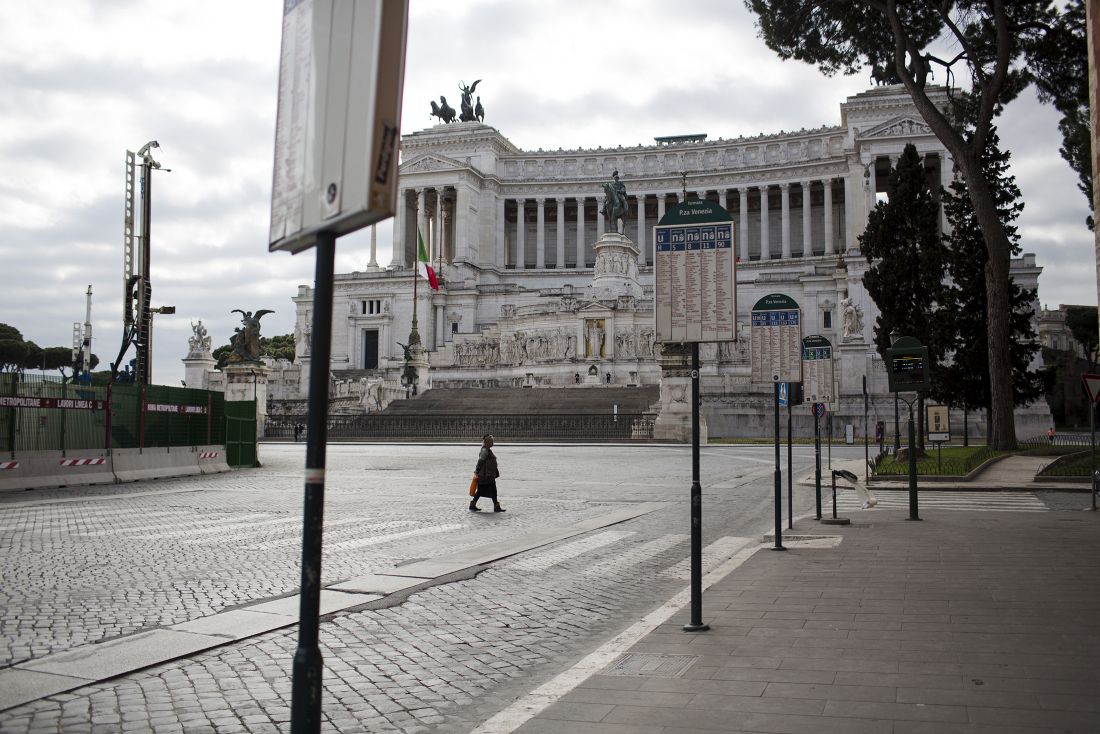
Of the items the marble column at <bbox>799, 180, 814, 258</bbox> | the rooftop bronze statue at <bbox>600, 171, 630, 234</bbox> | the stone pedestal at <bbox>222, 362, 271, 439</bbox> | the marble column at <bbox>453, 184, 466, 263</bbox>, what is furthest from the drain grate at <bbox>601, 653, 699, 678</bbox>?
the marble column at <bbox>453, 184, 466, 263</bbox>

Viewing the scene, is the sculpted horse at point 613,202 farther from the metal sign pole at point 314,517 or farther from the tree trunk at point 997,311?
the metal sign pole at point 314,517

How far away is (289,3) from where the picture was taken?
3832mm

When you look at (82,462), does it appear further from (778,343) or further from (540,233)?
(540,233)

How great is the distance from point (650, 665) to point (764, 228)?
303ft

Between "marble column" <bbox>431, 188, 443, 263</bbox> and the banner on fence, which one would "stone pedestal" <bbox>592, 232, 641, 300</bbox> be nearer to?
"marble column" <bbox>431, 188, 443, 263</bbox>

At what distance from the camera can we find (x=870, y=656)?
20.6 ft

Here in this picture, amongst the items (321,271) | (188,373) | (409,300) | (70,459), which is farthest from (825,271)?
(321,271)

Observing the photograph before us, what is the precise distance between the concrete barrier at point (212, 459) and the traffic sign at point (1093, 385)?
2147 cm

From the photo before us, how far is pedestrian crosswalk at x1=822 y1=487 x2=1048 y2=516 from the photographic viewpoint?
1680cm

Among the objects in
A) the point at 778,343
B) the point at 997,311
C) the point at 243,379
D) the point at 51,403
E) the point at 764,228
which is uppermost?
the point at 764,228

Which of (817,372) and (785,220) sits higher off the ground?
(785,220)

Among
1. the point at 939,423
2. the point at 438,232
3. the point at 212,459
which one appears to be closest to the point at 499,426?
the point at 212,459

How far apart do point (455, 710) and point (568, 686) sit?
0.74 metres

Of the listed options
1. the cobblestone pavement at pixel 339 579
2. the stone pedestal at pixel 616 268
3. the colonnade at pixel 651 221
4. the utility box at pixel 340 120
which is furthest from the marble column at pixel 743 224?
the utility box at pixel 340 120
